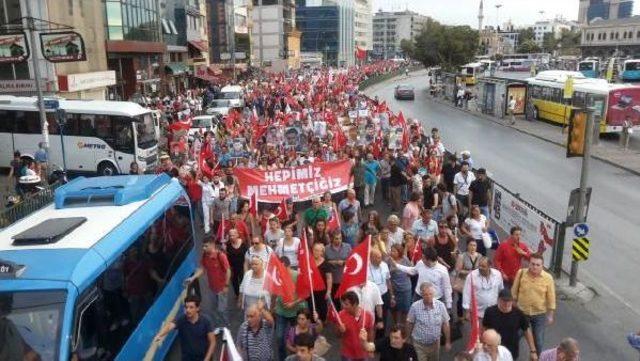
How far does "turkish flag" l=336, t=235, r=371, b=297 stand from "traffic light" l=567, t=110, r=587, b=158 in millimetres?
5391

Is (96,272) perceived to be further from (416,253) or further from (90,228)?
(416,253)

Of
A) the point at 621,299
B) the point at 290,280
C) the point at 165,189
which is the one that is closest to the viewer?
the point at 290,280

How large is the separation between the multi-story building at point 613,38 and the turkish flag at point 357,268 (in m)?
127

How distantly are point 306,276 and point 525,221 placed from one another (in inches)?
246

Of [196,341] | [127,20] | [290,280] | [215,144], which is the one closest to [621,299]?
[290,280]

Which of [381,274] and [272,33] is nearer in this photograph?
[381,274]

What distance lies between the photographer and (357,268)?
24.5 feet

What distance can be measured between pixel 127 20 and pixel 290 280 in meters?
35.6

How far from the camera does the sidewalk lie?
23.4 m

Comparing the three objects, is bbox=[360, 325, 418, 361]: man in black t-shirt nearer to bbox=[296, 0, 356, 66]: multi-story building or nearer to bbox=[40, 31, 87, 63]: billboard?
bbox=[40, 31, 87, 63]: billboard

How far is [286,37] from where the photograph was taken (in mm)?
117688

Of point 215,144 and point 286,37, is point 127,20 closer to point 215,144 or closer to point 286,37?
point 215,144

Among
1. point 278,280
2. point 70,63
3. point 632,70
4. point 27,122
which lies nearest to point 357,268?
point 278,280

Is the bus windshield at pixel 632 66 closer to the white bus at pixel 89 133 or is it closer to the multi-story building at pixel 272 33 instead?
the white bus at pixel 89 133
